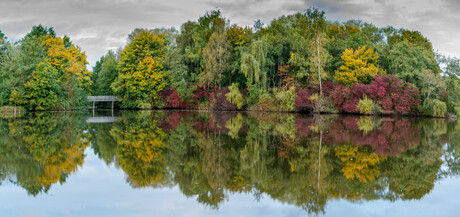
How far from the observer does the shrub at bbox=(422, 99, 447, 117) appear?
3011 centimetres

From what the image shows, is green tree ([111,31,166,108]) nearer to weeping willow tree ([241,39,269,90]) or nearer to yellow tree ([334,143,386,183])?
weeping willow tree ([241,39,269,90])

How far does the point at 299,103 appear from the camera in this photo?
118 feet

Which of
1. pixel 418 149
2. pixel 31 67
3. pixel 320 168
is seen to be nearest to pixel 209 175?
pixel 320 168

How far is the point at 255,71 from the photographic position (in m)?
37.5

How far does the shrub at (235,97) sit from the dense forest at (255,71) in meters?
0.12

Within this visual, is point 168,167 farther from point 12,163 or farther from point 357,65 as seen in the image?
point 357,65

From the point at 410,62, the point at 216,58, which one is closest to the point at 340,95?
the point at 410,62

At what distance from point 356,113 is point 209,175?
29544 mm

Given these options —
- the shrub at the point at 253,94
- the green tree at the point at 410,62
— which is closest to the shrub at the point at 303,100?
the shrub at the point at 253,94

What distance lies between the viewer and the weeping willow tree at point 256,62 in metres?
37.8

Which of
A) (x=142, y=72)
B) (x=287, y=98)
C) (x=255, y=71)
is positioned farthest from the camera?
(x=142, y=72)

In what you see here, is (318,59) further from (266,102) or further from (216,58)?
(216,58)

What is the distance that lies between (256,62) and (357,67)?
34.2 ft

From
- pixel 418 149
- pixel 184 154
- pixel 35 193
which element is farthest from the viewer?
pixel 418 149
